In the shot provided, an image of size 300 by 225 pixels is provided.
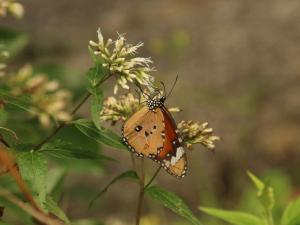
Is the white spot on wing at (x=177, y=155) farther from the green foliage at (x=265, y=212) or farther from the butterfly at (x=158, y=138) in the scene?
the green foliage at (x=265, y=212)

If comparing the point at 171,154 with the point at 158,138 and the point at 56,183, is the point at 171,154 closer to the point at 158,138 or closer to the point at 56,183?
the point at 158,138

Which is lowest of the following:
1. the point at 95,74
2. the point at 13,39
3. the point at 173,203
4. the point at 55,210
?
the point at 55,210

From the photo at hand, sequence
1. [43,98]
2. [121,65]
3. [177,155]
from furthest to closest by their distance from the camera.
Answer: [177,155] → [121,65] → [43,98]

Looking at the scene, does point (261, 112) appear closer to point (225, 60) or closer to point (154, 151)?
point (225, 60)

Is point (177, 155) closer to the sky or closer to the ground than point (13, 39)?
closer to the ground

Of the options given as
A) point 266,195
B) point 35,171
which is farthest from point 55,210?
point 266,195

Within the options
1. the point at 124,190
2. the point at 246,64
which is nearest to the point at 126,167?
the point at 124,190

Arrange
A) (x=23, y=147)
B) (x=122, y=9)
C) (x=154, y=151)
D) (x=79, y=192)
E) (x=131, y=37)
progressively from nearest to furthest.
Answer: (x=23, y=147), (x=154, y=151), (x=79, y=192), (x=131, y=37), (x=122, y=9)

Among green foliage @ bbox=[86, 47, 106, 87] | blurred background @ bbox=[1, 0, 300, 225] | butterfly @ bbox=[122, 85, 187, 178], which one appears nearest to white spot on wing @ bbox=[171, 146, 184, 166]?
butterfly @ bbox=[122, 85, 187, 178]
